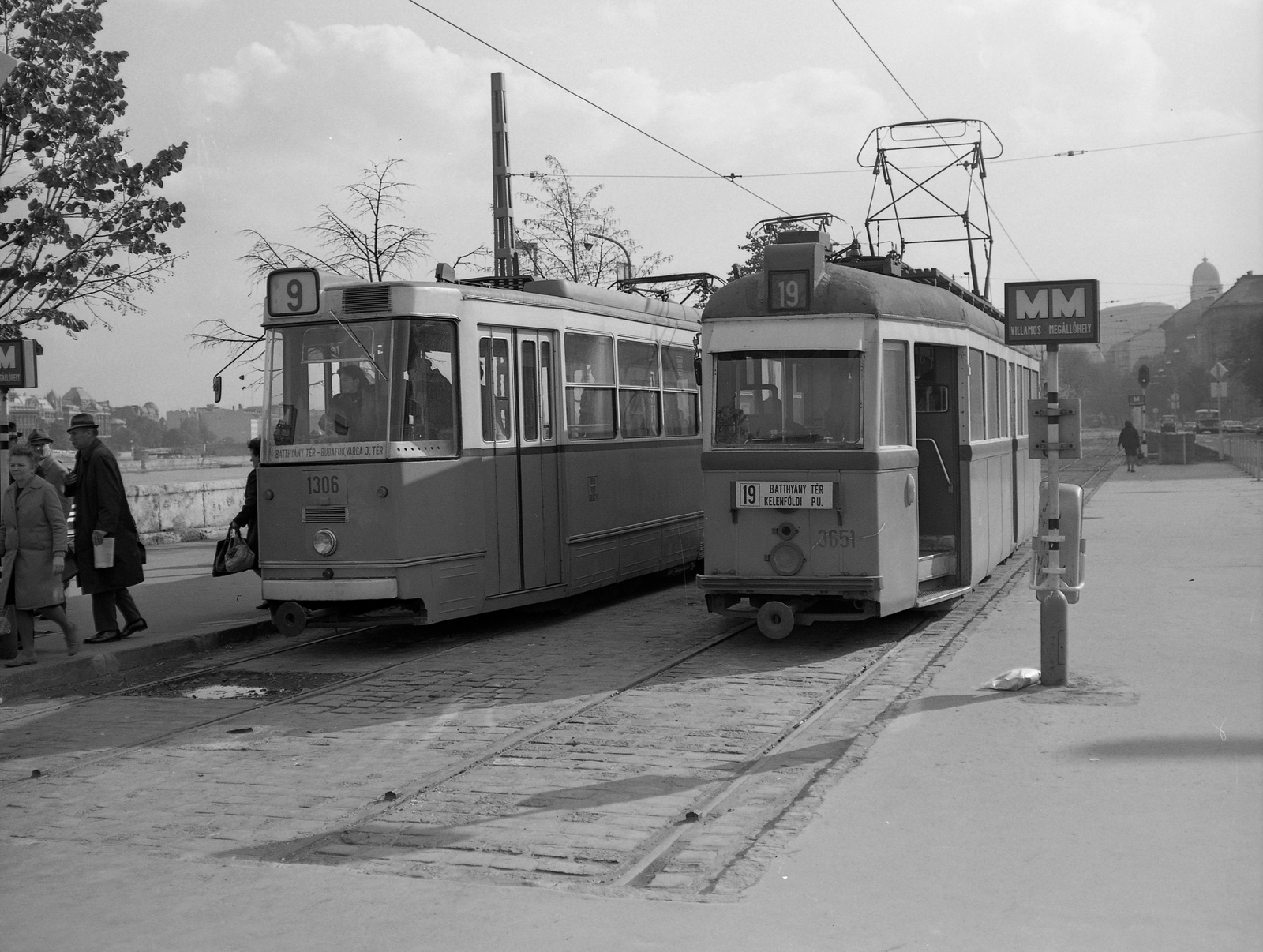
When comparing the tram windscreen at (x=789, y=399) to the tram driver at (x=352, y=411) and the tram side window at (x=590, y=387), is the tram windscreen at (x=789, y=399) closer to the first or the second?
the tram side window at (x=590, y=387)

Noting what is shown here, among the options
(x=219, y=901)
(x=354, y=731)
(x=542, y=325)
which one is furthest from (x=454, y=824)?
(x=542, y=325)

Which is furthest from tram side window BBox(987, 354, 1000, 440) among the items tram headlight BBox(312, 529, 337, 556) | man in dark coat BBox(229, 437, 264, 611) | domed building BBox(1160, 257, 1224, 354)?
domed building BBox(1160, 257, 1224, 354)

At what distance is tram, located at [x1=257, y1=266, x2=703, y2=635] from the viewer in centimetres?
1105

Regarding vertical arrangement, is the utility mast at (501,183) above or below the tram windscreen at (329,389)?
above

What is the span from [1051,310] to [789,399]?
2.32 m

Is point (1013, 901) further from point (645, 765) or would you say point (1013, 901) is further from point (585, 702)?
point (585, 702)

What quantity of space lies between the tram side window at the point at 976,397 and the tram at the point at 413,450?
12.3ft

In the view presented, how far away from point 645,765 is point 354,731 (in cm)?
206

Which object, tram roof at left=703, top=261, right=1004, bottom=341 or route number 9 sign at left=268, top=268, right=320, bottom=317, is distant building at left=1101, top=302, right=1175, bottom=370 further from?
→ route number 9 sign at left=268, top=268, right=320, bottom=317

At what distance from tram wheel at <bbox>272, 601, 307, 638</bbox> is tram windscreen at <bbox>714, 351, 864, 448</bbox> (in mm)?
3658

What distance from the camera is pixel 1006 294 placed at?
9.34 meters

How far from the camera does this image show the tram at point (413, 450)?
11047mm

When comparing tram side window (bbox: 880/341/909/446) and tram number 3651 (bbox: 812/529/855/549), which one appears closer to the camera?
tram number 3651 (bbox: 812/529/855/549)

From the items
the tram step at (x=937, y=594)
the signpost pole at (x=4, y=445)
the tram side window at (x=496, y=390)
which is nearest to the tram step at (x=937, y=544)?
the tram step at (x=937, y=594)
